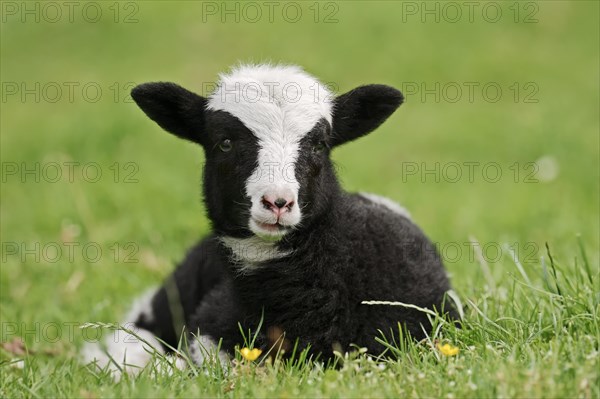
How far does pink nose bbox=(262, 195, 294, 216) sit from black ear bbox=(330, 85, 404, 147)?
1.07 metres

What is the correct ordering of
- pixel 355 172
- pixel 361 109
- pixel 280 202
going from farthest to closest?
1. pixel 355 172
2. pixel 361 109
3. pixel 280 202

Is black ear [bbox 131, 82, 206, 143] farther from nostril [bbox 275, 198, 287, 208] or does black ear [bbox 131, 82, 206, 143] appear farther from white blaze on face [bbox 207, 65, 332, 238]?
nostril [bbox 275, 198, 287, 208]

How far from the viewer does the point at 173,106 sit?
5.85 m

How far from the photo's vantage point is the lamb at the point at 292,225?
5305mm

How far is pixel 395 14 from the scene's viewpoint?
17.0m

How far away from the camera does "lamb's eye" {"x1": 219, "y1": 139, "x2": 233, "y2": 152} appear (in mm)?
5477

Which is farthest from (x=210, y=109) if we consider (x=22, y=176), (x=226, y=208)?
(x=22, y=176)

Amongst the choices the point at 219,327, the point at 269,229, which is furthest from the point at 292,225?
the point at 219,327

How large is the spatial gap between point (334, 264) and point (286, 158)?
0.75m

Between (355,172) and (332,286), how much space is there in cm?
674

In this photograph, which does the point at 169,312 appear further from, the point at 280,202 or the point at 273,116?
the point at 280,202

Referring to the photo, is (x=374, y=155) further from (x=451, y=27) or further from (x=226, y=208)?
(x=226, y=208)

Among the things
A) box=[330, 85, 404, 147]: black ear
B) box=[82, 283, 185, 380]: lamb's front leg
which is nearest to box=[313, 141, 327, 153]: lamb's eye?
box=[330, 85, 404, 147]: black ear

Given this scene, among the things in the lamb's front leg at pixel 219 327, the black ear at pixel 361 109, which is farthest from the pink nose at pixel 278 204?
the black ear at pixel 361 109
